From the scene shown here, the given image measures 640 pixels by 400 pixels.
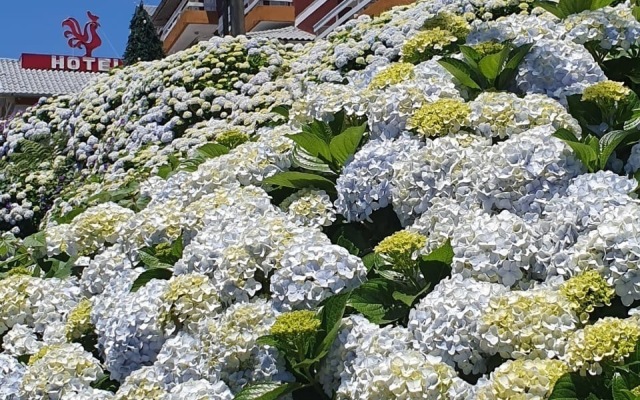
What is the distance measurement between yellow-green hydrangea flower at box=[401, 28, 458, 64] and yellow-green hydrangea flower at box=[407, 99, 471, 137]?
0.85 metres

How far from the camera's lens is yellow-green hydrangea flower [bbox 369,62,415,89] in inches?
134

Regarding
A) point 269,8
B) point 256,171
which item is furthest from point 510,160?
point 269,8

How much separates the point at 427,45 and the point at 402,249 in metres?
1.50

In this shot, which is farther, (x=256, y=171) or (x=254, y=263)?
(x=256, y=171)

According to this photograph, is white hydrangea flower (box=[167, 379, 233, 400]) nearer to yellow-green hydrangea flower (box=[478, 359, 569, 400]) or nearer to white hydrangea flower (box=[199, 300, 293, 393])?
white hydrangea flower (box=[199, 300, 293, 393])

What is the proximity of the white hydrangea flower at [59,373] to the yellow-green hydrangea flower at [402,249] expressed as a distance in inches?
42.0

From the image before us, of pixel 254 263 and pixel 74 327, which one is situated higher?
pixel 254 263

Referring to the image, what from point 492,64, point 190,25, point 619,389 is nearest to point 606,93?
point 492,64

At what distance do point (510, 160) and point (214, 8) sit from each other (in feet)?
147

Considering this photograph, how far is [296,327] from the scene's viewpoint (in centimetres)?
246

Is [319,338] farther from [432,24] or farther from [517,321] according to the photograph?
[432,24]

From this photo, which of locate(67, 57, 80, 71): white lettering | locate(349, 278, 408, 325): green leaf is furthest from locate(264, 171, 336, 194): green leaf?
locate(67, 57, 80, 71): white lettering

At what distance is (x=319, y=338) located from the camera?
2.54 metres

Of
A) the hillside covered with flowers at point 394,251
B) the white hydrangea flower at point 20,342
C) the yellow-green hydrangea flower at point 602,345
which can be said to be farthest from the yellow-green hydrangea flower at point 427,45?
the yellow-green hydrangea flower at point 602,345
